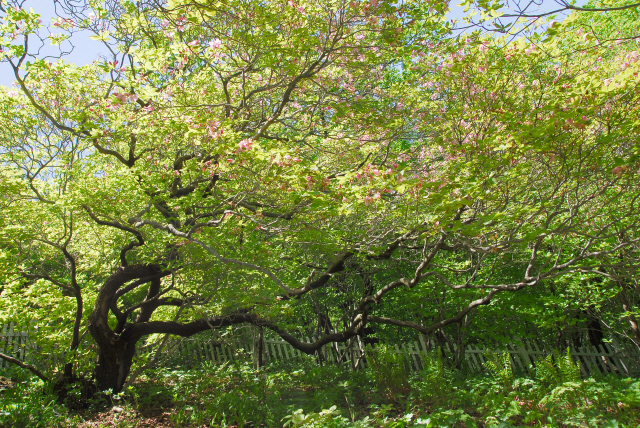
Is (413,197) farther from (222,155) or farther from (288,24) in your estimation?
(288,24)

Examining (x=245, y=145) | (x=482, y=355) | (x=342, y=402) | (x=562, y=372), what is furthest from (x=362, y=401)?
(x=245, y=145)

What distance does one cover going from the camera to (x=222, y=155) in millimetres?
4297

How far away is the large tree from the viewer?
4.12 m

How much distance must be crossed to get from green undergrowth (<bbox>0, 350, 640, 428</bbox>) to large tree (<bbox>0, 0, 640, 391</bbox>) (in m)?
0.74

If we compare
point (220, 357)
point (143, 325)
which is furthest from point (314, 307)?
point (143, 325)

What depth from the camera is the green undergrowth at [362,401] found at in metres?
3.32

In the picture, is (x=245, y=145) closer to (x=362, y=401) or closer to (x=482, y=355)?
(x=362, y=401)

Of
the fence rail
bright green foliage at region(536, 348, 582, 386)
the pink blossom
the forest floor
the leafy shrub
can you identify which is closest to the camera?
the forest floor

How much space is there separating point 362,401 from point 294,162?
10.4ft

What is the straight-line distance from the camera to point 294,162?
4273mm

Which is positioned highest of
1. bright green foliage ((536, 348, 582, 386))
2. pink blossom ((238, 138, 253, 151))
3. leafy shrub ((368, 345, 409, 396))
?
pink blossom ((238, 138, 253, 151))

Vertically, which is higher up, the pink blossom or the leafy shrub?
the pink blossom

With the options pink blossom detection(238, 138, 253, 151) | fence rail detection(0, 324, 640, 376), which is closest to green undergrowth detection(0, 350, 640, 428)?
fence rail detection(0, 324, 640, 376)

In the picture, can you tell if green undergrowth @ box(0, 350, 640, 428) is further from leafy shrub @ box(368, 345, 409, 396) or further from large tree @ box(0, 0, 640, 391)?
large tree @ box(0, 0, 640, 391)
